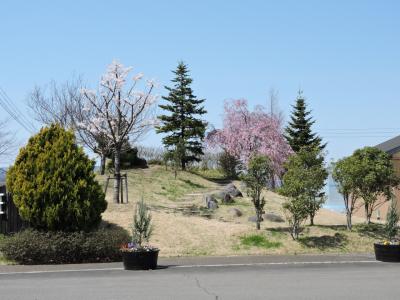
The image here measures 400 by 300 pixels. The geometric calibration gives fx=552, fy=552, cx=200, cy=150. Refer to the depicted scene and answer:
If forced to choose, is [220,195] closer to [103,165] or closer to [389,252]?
[103,165]

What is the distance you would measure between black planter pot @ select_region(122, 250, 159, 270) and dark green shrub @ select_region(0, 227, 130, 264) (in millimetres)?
1889

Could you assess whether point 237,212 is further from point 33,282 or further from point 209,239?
point 33,282

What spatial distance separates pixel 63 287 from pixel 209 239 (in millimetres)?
7191

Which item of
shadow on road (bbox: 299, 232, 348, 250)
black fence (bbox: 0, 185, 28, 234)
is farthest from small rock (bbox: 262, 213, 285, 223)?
black fence (bbox: 0, 185, 28, 234)

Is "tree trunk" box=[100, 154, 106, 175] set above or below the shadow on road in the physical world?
above

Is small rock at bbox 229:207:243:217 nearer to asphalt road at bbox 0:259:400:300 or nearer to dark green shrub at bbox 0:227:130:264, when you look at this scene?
dark green shrub at bbox 0:227:130:264

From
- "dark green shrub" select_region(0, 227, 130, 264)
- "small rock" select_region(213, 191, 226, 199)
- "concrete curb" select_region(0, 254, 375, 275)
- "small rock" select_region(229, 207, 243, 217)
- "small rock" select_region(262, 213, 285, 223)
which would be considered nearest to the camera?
"concrete curb" select_region(0, 254, 375, 275)

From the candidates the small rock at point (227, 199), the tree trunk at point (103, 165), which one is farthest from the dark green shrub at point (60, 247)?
the tree trunk at point (103, 165)

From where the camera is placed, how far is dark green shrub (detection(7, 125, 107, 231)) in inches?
566

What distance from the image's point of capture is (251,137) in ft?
141

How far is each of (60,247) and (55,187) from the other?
1.56 meters

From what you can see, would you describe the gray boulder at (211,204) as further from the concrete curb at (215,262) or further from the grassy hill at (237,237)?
the concrete curb at (215,262)

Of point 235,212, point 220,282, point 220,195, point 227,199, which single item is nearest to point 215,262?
point 220,282

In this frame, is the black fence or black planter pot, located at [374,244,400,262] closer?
black planter pot, located at [374,244,400,262]
